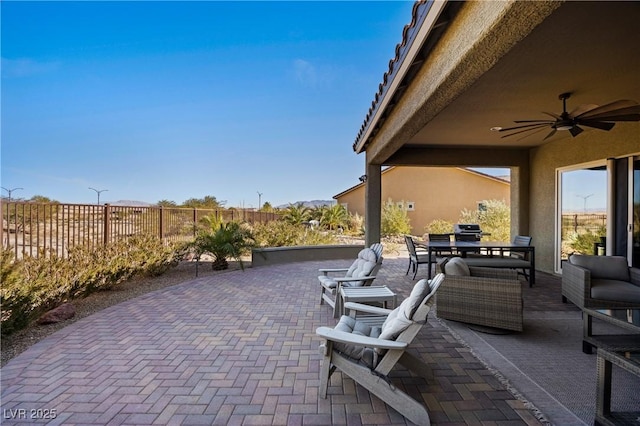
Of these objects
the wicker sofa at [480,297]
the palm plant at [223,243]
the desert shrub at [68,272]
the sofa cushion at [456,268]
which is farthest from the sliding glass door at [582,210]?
the desert shrub at [68,272]

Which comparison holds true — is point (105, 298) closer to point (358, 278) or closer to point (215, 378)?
point (215, 378)

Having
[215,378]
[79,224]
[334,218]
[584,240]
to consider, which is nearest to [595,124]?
[584,240]

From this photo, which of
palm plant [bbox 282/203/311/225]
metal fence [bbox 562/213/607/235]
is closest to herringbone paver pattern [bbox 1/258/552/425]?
metal fence [bbox 562/213/607/235]

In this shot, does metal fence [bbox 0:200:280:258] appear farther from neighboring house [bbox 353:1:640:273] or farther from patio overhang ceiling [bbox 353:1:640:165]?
patio overhang ceiling [bbox 353:1:640:165]

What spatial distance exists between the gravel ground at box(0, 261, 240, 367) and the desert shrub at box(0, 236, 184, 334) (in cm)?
14

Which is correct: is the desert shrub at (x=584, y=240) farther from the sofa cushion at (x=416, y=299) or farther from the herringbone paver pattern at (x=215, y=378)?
the sofa cushion at (x=416, y=299)

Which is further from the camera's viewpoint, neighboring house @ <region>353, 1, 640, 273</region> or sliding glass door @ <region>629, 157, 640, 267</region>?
sliding glass door @ <region>629, 157, 640, 267</region>

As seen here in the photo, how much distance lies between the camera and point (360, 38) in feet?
34.4

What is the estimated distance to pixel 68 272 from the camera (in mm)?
4781

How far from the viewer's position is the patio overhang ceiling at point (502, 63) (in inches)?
91.4

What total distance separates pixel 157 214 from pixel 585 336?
27.2ft

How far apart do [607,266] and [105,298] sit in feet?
26.5

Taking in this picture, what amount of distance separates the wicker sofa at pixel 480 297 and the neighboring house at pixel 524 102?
7.09ft

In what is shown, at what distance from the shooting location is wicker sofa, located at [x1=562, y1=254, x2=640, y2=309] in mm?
4145
